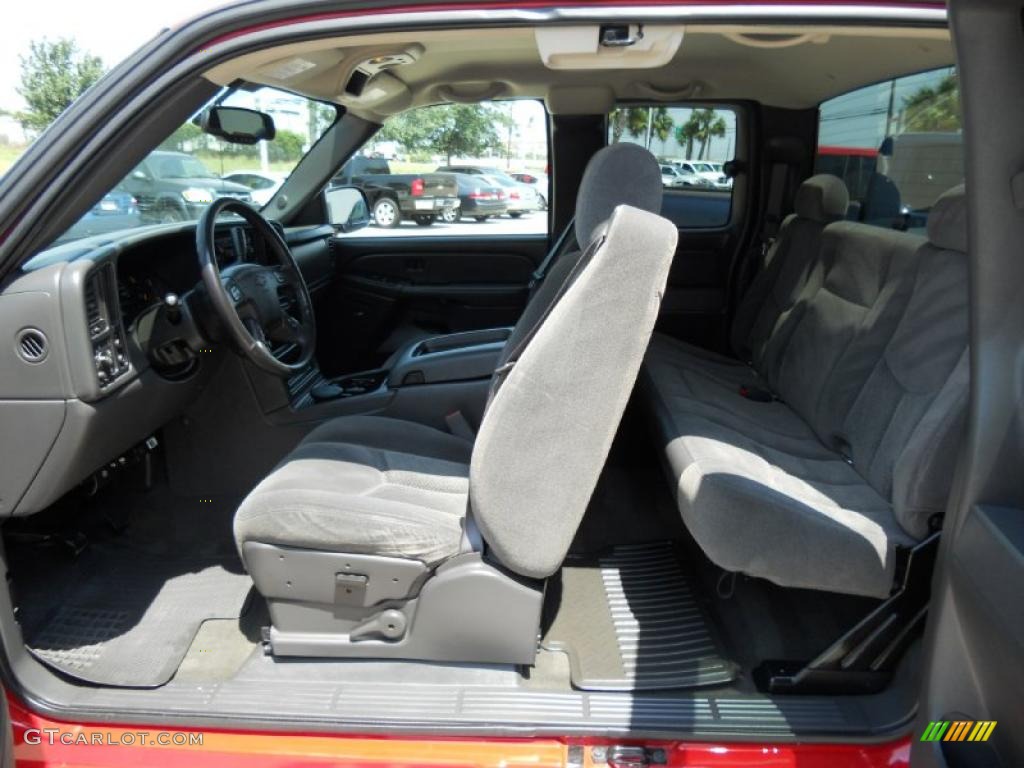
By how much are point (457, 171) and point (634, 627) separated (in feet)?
8.55

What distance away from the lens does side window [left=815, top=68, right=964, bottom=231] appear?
2285 mm

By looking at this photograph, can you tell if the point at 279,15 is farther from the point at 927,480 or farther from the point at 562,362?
the point at 927,480

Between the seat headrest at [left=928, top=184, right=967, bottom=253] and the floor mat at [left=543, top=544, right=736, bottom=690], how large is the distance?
1.09 metres

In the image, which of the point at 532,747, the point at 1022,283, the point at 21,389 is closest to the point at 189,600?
the point at 21,389

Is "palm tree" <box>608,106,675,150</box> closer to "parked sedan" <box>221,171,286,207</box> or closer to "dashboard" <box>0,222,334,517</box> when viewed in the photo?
"parked sedan" <box>221,171,286,207</box>

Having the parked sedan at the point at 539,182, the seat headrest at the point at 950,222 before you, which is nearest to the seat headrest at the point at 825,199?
the seat headrest at the point at 950,222

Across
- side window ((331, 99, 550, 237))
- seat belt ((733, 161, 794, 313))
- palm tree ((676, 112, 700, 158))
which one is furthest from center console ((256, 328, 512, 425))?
palm tree ((676, 112, 700, 158))

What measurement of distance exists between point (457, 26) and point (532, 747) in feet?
4.27

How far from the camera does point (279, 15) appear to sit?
4.27 feet

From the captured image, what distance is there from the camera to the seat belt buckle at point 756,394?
257 centimetres

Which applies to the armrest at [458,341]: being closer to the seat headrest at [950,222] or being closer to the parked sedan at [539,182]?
the parked sedan at [539,182]

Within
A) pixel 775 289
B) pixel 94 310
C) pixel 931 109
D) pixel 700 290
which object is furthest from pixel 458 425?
pixel 931 109

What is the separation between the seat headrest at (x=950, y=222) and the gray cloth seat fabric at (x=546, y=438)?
28.8 inches

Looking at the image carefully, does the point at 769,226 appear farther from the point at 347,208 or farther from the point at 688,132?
the point at 347,208
